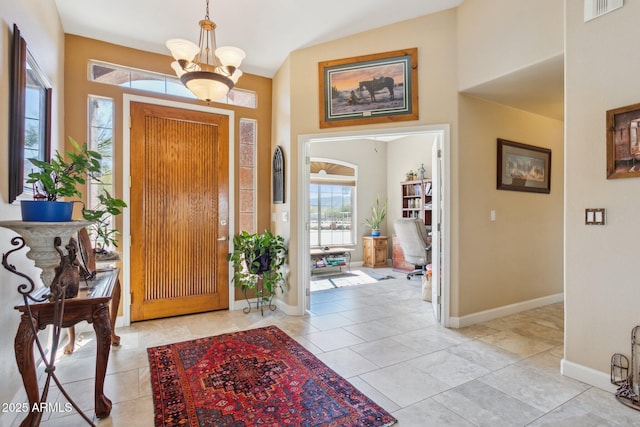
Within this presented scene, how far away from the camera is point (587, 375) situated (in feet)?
7.70

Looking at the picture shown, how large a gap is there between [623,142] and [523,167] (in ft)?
6.12

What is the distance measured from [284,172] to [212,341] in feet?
6.80

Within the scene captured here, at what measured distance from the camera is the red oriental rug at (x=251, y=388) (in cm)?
195

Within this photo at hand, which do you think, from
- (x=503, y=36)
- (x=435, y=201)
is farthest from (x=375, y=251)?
(x=503, y=36)

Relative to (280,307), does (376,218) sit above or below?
above

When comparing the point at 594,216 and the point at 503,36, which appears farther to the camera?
the point at 503,36

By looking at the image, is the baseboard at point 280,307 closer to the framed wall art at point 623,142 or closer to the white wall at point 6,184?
the white wall at point 6,184

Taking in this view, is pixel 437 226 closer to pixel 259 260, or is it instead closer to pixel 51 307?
pixel 259 260

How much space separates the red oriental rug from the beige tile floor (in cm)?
11

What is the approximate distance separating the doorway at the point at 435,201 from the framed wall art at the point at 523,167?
2.51 feet

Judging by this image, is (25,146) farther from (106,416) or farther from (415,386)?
(415,386)

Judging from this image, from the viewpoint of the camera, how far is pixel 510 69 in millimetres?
2951

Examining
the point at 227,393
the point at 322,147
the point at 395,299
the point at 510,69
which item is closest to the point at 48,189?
the point at 227,393

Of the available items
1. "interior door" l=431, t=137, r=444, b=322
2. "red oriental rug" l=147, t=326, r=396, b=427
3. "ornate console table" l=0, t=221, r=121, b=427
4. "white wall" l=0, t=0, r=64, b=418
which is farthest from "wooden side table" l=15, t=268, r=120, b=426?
"interior door" l=431, t=137, r=444, b=322
